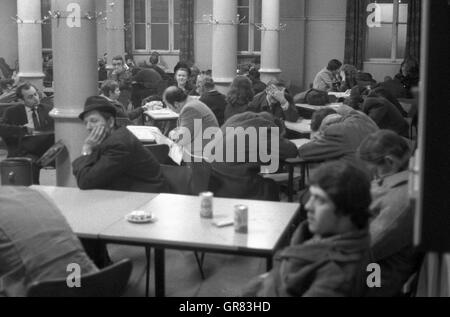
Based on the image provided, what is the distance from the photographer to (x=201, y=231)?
309 cm

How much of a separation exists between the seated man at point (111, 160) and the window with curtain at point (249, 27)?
35.3ft

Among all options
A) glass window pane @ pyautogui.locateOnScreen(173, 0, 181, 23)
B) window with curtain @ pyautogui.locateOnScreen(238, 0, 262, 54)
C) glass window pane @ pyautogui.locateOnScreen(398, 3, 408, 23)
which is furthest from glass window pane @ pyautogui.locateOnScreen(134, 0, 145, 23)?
glass window pane @ pyautogui.locateOnScreen(398, 3, 408, 23)

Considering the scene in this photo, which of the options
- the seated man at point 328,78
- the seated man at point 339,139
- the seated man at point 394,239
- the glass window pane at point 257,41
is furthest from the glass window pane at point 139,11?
the seated man at point 394,239

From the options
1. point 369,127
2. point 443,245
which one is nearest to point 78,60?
point 369,127

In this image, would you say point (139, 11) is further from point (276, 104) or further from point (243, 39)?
point (276, 104)

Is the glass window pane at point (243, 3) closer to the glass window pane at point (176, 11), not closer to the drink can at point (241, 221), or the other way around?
the glass window pane at point (176, 11)

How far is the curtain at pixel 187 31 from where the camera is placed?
14.8 meters

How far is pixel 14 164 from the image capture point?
3863 millimetres

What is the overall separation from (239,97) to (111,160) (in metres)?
2.69

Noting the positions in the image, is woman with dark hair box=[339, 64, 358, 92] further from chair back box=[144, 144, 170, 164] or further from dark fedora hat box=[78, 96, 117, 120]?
dark fedora hat box=[78, 96, 117, 120]

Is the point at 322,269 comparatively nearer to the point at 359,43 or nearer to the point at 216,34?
the point at 216,34

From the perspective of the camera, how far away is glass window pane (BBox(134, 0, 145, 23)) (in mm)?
15320
